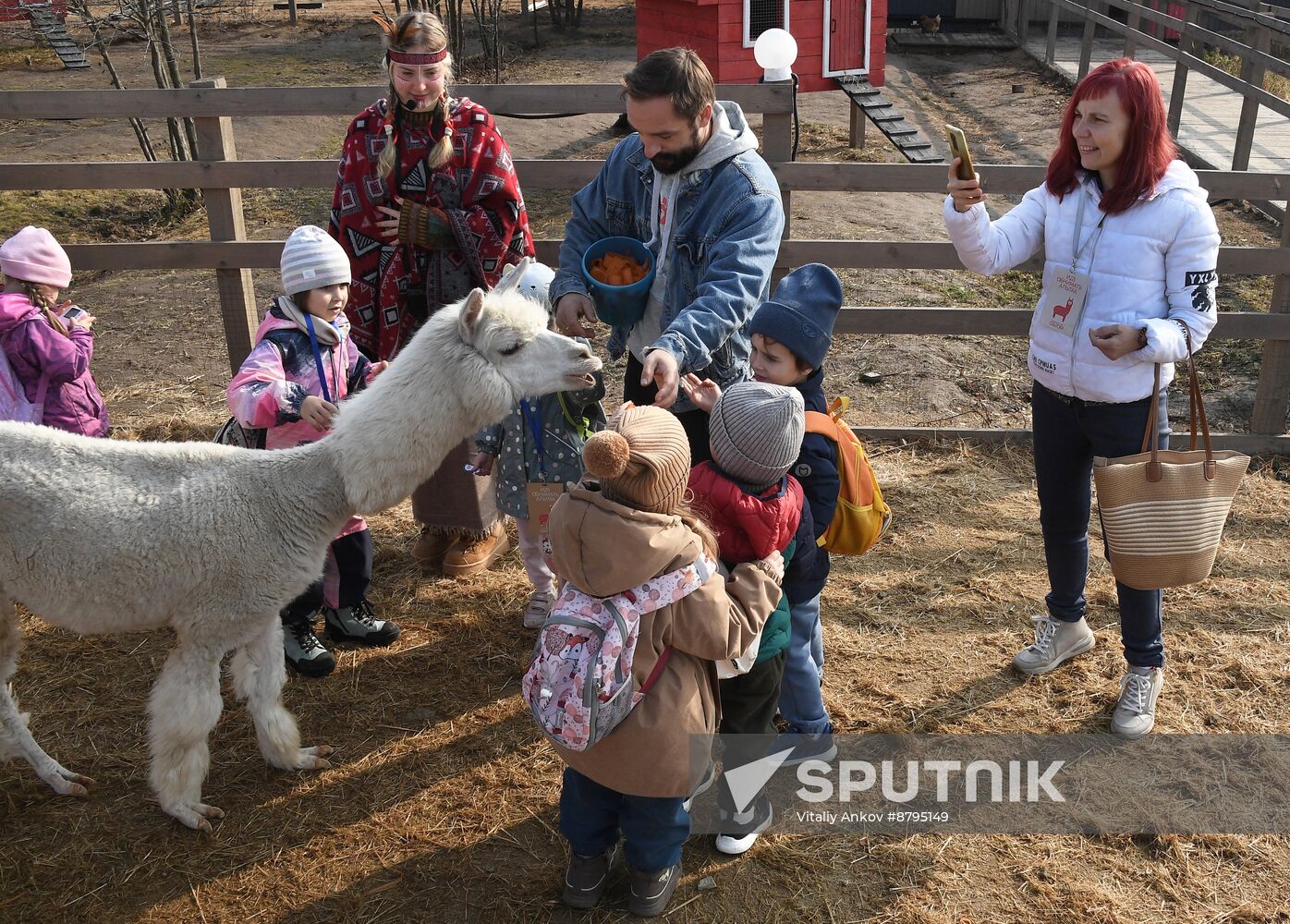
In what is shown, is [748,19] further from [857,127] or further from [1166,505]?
[1166,505]

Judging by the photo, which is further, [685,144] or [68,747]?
[68,747]

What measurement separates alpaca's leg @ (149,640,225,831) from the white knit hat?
1.11 meters

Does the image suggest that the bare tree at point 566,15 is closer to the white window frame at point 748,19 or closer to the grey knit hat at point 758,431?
the white window frame at point 748,19

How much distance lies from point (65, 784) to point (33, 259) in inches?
67.0

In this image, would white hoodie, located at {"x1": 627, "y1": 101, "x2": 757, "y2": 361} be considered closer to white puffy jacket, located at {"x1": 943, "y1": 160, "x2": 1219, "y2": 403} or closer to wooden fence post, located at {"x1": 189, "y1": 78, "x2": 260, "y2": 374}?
white puffy jacket, located at {"x1": 943, "y1": 160, "x2": 1219, "y2": 403}

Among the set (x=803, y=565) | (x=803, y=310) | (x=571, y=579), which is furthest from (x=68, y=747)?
(x=803, y=310)

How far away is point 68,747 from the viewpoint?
3.40 m

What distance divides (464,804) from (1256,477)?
13.5ft

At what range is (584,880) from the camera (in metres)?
2.68

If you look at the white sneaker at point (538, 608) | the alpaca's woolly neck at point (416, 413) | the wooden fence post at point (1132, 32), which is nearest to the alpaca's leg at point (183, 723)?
the alpaca's woolly neck at point (416, 413)

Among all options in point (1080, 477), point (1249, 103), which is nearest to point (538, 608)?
point (1080, 477)

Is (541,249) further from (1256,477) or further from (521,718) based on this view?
(1256,477)

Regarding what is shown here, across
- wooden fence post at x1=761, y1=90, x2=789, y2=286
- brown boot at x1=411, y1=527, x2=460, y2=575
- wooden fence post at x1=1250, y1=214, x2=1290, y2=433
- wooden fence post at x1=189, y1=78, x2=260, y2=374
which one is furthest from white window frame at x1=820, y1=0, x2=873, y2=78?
brown boot at x1=411, y1=527, x2=460, y2=575

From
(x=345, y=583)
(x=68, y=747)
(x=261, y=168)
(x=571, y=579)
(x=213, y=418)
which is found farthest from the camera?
(x=213, y=418)
